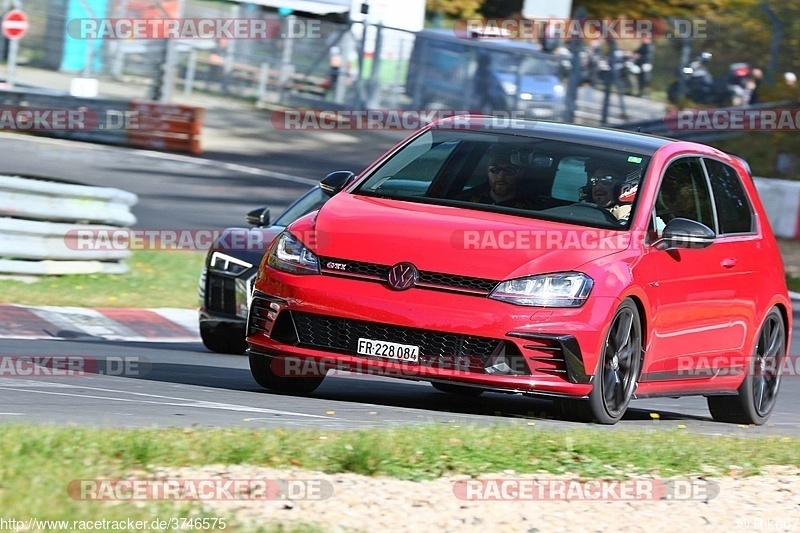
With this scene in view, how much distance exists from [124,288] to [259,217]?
341cm

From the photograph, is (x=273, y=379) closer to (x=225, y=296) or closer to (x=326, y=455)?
(x=326, y=455)

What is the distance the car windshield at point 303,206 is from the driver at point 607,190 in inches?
156

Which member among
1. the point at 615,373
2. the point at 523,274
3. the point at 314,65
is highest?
the point at 523,274

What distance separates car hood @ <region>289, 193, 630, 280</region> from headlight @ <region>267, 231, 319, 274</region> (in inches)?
1.8

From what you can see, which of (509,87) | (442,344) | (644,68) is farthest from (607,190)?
(509,87)

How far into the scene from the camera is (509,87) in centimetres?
3359

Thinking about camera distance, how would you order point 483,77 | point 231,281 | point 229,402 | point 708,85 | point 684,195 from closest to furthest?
point 229,402
point 684,195
point 231,281
point 708,85
point 483,77

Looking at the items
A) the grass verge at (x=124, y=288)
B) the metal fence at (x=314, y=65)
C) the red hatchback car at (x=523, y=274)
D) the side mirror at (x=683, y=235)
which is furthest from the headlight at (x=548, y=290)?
the metal fence at (x=314, y=65)

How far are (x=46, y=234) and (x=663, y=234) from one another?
293 inches

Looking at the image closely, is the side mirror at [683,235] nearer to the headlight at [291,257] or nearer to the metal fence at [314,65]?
the headlight at [291,257]

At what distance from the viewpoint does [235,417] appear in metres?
7.79

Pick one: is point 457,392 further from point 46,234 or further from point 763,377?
point 46,234

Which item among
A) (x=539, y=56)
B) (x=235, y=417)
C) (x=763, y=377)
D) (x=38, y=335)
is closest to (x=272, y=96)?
(x=539, y=56)

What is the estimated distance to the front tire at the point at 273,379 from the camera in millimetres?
9035
